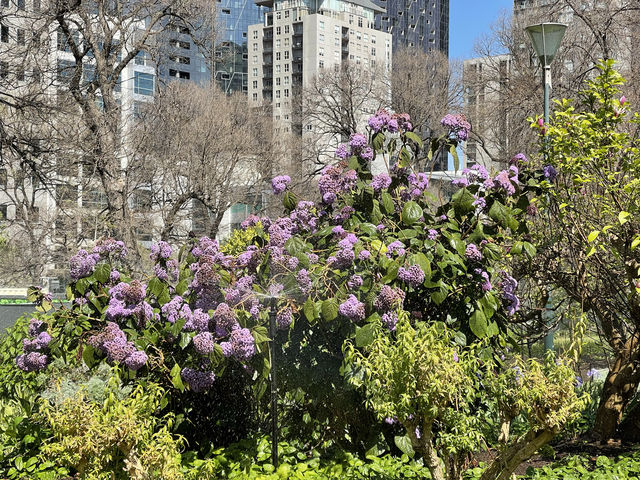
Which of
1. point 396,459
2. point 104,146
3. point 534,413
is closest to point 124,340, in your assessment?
point 396,459

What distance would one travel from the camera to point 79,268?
5660 millimetres

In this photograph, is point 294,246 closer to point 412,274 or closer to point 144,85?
point 412,274

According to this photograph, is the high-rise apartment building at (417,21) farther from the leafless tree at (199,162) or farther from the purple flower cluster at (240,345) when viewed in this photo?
the purple flower cluster at (240,345)

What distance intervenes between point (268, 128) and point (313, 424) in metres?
36.1

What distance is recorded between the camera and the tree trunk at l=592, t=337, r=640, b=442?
6414mm

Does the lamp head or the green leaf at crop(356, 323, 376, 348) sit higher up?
the lamp head

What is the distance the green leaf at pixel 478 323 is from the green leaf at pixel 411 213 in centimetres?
76

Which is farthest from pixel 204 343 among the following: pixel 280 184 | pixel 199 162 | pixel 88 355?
pixel 199 162

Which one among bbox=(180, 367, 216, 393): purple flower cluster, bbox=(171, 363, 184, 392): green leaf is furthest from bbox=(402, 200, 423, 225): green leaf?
bbox=(171, 363, 184, 392): green leaf

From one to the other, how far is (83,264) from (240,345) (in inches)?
60.1

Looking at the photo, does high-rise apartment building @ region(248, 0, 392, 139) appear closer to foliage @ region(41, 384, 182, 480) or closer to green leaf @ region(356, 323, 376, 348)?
green leaf @ region(356, 323, 376, 348)

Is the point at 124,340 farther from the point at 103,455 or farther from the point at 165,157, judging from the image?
the point at 165,157

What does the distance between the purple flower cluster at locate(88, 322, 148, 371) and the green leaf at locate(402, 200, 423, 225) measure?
78.4 inches

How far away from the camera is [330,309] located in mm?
4992
